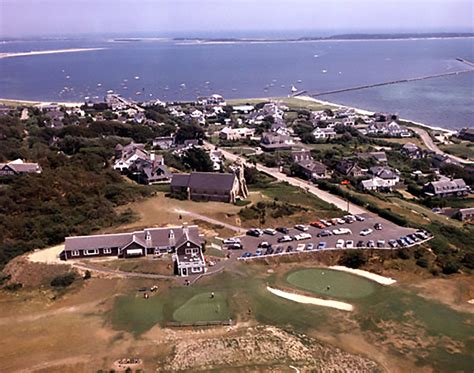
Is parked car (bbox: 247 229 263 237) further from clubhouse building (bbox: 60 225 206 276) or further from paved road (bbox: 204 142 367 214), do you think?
paved road (bbox: 204 142 367 214)

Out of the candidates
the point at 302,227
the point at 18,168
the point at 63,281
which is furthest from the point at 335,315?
the point at 18,168

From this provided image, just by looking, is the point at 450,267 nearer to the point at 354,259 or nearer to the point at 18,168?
the point at 354,259

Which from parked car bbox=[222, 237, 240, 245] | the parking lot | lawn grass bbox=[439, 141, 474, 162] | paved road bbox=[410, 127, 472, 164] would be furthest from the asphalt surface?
lawn grass bbox=[439, 141, 474, 162]

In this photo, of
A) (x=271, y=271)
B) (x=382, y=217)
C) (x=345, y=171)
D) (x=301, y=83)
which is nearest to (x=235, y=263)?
(x=271, y=271)

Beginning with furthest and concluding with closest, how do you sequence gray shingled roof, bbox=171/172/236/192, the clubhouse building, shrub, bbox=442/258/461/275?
gray shingled roof, bbox=171/172/236/192
the clubhouse building
shrub, bbox=442/258/461/275

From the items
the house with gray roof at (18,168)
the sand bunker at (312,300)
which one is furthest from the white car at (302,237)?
the house with gray roof at (18,168)

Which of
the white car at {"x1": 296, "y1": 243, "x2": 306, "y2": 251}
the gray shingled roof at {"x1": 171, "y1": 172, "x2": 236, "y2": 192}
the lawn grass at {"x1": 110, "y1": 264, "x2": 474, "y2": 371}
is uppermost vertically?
the gray shingled roof at {"x1": 171, "y1": 172, "x2": 236, "y2": 192}

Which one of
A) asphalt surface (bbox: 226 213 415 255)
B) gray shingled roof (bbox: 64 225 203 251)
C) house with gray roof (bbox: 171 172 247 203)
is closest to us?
gray shingled roof (bbox: 64 225 203 251)
